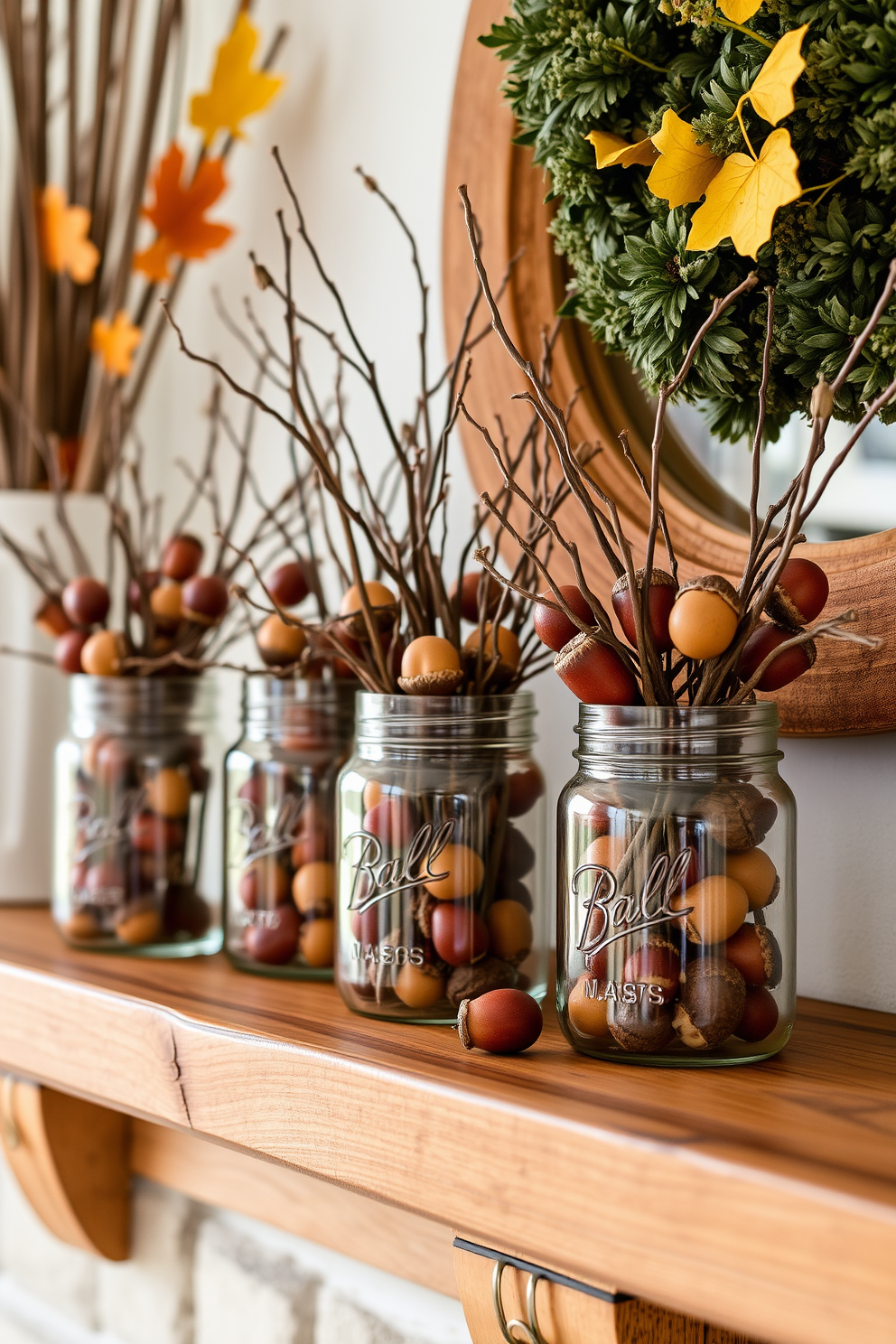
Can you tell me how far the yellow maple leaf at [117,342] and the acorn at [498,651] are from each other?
450mm

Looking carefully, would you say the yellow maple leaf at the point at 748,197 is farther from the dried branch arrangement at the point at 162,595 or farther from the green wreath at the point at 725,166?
the dried branch arrangement at the point at 162,595

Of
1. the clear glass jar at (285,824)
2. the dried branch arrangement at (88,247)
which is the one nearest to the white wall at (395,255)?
the dried branch arrangement at (88,247)

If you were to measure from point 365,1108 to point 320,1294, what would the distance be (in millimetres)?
357

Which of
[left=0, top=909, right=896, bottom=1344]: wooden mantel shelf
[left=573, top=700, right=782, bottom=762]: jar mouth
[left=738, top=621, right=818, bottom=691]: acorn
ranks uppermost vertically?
[left=738, top=621, right=818, bottom=691]: acorn

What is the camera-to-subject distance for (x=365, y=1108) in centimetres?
49

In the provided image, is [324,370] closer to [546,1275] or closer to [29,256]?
[29,256]

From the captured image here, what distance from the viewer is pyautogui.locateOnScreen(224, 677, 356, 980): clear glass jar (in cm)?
68

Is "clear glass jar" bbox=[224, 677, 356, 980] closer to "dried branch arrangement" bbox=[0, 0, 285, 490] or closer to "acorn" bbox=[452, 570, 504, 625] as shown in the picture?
"acorn" bbox=[452, 570, 504, 625]

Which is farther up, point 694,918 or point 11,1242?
point 694,918

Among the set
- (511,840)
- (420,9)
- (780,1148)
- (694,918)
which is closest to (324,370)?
(420,9)

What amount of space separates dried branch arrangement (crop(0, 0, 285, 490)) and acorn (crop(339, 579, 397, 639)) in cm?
36

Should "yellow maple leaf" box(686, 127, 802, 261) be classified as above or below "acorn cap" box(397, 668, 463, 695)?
above

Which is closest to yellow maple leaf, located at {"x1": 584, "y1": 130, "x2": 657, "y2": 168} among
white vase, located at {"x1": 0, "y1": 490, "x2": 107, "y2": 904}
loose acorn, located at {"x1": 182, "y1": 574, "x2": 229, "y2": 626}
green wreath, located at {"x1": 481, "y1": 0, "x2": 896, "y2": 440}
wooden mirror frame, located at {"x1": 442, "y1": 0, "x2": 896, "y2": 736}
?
green wreath, located at {"x1": 481, "y1": 0, "x2": 896, "y2": 440}

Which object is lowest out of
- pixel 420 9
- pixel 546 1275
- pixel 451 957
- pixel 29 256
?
pixel 546 1275
